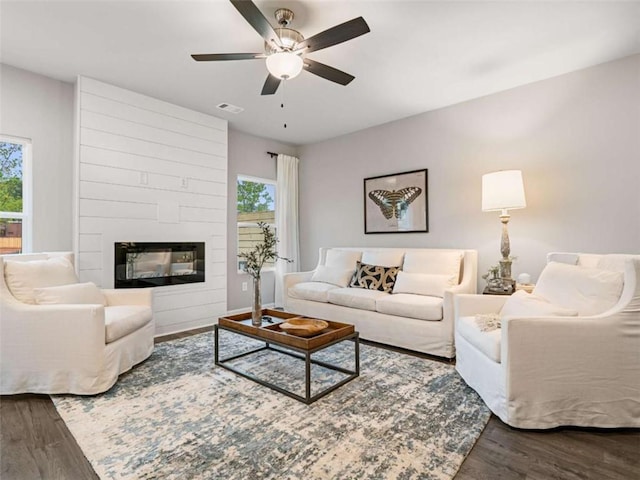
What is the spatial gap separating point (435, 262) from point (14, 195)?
13.7ft

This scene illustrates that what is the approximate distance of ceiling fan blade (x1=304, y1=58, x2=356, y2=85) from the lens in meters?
2.36

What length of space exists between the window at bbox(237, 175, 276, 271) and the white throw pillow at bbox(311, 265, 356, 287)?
1.18 meters

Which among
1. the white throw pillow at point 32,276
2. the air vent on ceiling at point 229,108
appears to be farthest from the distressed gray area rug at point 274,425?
the air vent on ceiling at point 229,108

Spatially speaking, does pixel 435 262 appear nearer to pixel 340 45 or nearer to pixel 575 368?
pixel 575 368

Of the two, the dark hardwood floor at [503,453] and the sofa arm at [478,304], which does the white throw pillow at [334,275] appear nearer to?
the sofa arm at [478,304]

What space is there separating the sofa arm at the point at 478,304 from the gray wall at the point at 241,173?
314 centimetres

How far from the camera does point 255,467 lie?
61.0 inches

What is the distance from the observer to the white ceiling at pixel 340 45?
89.2 inches

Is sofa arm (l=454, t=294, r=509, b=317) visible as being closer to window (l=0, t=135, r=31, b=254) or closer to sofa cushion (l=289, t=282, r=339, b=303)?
sofa cushion (l=289, t=282, r=339, b=303)

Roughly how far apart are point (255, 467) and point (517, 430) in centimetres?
141

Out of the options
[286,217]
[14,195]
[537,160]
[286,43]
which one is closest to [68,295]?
[14,195]

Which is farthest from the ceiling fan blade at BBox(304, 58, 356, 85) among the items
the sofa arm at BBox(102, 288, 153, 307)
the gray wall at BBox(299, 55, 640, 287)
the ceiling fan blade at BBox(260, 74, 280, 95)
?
the sofa arm at BBox(102, 288, 153, 307)

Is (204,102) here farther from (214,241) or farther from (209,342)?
(209,342)

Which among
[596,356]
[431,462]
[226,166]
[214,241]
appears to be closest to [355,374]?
[431,462]
